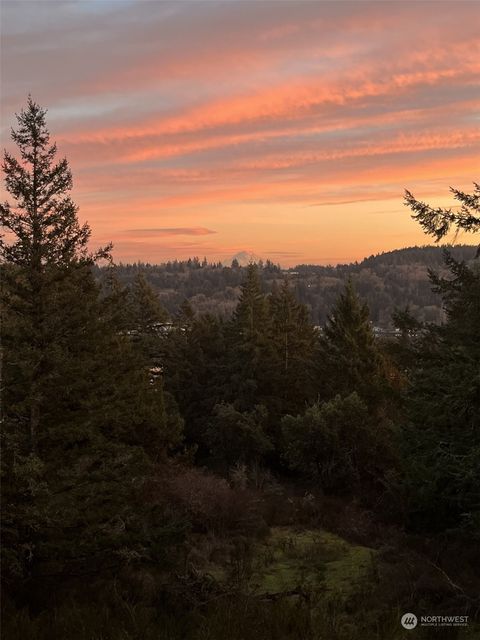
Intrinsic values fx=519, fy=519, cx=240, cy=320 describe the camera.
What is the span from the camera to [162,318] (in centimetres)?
4912

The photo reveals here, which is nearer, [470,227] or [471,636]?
[471,636]

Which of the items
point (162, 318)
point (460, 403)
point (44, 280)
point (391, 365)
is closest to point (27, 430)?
point (44, 280)

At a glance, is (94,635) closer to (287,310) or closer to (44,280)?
(44,280)

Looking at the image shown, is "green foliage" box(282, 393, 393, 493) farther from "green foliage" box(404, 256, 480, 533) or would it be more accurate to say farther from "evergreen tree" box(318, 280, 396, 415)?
"green foliage" box(404, 256, 480, 533)

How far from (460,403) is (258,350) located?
26264 millimetres

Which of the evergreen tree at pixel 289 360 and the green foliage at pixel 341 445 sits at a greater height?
the evergreen tree at pixel 289 360

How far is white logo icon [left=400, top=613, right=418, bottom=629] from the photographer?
8.93 meters

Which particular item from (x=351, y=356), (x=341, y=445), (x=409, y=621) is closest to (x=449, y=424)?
(x=409, y=621)

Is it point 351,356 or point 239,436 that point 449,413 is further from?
point 239,436

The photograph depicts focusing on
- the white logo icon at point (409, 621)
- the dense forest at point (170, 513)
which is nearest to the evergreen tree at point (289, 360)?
the dense forest at point (170, 513)

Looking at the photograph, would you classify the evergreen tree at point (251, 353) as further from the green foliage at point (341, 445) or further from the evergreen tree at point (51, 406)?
the evergreen tree at point (51, 406)

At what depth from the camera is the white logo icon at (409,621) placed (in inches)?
352

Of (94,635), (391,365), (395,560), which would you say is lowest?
(395,560)

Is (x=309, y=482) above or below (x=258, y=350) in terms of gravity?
below
